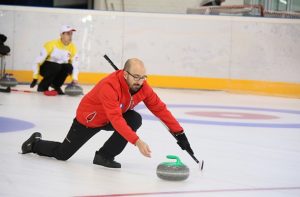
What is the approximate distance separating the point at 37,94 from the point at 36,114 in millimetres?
2917

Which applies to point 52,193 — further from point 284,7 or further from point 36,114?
point 284,7

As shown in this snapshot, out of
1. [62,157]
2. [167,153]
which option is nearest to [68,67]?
[167,153]

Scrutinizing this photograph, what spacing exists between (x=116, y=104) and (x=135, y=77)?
0.21 m

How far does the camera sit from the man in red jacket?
4773 mm

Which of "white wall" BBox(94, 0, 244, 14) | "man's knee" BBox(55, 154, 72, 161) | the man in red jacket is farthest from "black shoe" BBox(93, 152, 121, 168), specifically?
"white wall" BBox(94, 0, 244, 14)

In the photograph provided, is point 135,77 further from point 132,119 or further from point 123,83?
point 132,119

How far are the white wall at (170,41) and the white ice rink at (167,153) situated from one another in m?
3.34

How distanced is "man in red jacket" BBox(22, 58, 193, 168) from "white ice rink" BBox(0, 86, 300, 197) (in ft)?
0.32

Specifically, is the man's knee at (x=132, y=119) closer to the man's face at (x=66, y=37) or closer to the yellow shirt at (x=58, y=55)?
the man's face at (x=66, y=37)

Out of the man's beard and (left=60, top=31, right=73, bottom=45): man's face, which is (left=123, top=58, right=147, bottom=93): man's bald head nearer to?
the man's beard

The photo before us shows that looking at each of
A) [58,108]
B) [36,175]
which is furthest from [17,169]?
[58,108]

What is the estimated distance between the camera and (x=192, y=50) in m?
14.0

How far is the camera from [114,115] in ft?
Result: 15.5

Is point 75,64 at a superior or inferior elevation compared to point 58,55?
inferior
